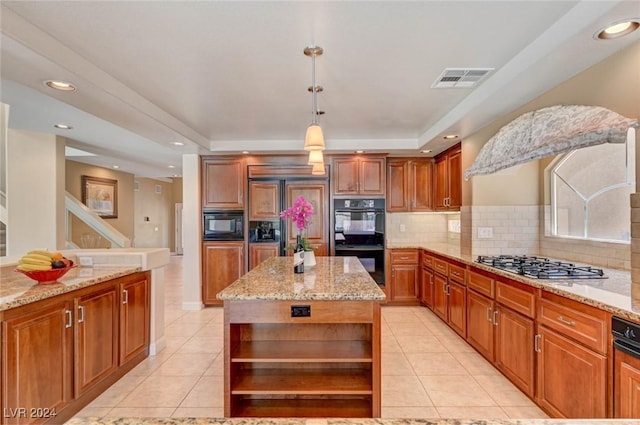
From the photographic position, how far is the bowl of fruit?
211 cm

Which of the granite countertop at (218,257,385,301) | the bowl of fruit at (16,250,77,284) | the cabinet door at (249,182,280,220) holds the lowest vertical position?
the granite countertop at (218,257,385,301)

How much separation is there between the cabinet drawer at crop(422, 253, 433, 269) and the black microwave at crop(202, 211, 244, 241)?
2.62 meters

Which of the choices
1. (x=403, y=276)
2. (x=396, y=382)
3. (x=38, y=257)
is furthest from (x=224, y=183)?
(x=396, y=382)

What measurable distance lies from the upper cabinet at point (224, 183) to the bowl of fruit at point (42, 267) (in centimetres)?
257

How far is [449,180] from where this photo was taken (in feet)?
14.5

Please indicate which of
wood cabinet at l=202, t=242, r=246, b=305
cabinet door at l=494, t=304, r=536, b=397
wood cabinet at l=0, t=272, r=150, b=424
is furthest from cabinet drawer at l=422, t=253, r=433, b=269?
wood cabinet at l=0, t=272, r=150, b=424

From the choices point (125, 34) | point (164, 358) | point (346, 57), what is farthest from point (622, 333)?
point (164, 358)

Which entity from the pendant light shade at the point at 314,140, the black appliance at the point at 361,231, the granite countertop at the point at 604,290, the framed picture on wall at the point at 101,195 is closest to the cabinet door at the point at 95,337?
the pendant light shade at the point at 314,140

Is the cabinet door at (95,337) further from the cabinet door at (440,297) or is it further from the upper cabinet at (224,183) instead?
the cabinet door at (440,297)

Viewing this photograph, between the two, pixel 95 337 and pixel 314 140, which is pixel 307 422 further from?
pixel 95 337

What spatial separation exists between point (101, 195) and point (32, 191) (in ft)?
10.1

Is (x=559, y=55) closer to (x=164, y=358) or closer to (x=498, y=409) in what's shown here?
(x=498, y=409)

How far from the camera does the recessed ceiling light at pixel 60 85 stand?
7.21 feet

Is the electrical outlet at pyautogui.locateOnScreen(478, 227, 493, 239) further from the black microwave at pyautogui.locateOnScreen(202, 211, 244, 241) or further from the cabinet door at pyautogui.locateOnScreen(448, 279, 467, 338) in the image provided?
the black microwave at pyautogui.locateOnScreen(202, 211, 244, 241)
